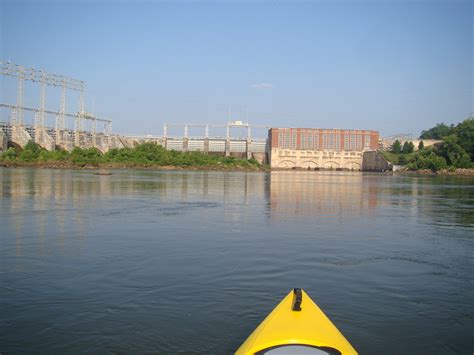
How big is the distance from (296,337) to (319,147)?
13726 centimetres

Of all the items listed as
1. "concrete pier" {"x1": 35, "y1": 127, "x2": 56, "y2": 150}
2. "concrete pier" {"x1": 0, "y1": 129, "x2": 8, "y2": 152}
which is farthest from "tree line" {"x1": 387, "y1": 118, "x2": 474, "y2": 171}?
"concrete pier" {"x1": 0, "y1": 129, "x2": 8, "y2": 152}

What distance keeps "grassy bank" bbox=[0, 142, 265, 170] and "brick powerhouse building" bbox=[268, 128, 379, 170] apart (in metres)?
18.4

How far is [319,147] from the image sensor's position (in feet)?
456

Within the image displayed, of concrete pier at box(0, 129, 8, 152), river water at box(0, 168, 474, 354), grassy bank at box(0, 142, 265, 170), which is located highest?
concrete pier at box(0, 129, 8, 152)

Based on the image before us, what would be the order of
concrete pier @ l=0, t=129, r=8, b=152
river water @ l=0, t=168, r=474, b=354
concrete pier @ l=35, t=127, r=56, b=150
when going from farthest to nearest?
concrete pier @ l=35, t=127, r=56, b=150
concrete pier @ l=0, t=129, r=8, b=152
river water @ l=0, t=168, r=474, b=354

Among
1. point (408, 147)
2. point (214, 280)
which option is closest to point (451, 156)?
point (408, 147)

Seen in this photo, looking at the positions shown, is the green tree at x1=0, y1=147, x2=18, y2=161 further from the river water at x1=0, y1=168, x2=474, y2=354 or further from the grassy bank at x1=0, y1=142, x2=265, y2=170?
the river water at x1=0, y1=168, x2=474, y2=354

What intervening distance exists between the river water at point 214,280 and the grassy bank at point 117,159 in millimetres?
69566

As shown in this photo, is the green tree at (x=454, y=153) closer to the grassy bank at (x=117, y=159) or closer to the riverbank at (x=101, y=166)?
the riverbank at (x=101, y=166)

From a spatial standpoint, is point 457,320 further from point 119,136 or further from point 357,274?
point 119,136

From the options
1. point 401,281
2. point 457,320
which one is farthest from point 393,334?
point 401,281

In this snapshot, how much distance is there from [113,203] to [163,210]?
11.1 feet

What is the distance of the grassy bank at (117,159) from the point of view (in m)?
81.3

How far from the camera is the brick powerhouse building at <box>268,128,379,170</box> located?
13500 centimetres
